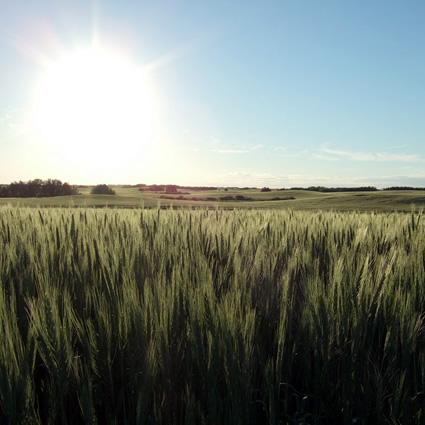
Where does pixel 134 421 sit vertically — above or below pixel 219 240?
below

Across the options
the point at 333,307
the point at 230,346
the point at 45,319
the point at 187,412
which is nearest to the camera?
the point at 187,412

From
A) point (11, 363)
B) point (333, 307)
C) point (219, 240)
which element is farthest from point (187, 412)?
point (219, 240)

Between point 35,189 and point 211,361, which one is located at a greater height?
point 35,189

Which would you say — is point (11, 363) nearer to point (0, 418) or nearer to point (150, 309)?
point (0, 418)

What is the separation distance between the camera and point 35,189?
51.1 m

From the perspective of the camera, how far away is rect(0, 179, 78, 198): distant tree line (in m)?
49.1

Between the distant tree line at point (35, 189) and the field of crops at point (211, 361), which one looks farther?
the distant tree line at point (35, 189)

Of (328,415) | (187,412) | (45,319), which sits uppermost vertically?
(45,319)

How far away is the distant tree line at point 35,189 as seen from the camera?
49062 mm

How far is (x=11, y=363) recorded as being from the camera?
2.87 feet

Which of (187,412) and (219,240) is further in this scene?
(219,240)

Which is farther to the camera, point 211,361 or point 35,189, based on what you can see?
point 35,189

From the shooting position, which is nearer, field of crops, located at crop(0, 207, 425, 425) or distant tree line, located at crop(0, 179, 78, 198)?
field of crops, located at crop(0, 207, 425, 425)

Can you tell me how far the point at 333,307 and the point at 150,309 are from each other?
0.52m
